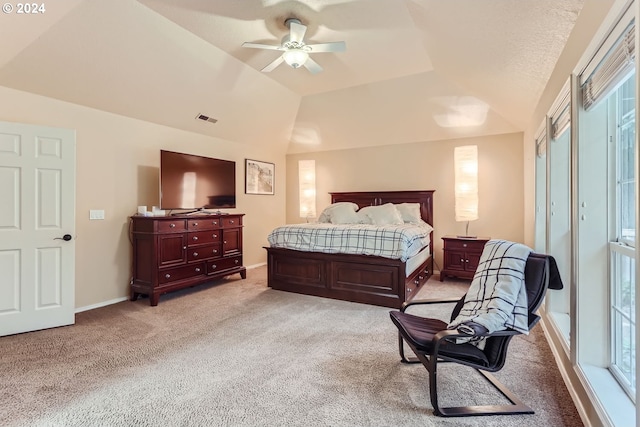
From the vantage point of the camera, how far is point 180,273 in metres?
4.09

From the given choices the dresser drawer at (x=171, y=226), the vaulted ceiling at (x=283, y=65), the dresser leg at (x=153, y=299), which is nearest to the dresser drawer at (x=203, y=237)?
the dresser drawer at (x=171, y=226)

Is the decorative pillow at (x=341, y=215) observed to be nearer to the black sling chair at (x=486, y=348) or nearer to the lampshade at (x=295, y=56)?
the lampshade at (x=295, y=56)

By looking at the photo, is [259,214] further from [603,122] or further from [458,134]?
[603,122]

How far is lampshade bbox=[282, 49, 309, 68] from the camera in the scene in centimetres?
310

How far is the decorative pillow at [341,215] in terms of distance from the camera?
538cm

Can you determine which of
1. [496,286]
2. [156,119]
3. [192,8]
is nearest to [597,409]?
[496,286]

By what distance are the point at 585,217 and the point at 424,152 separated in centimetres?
398

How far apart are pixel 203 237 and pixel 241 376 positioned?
2.57 meters

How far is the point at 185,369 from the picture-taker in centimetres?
234

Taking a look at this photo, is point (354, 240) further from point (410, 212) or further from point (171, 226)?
point (171, 226)

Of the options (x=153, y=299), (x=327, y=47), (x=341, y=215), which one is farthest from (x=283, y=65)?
(x=153, y=299)

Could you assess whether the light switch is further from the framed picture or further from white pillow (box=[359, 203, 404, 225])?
white pillow (box=[359, 203, 404, 225])

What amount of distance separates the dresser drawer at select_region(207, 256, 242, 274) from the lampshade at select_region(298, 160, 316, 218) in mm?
1906

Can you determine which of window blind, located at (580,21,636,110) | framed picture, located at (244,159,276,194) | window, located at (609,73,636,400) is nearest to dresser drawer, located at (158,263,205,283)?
framed picture, located at (244,159,276,194)
